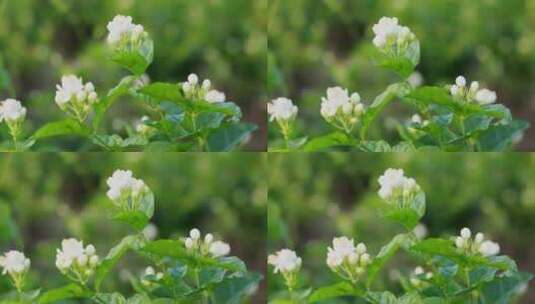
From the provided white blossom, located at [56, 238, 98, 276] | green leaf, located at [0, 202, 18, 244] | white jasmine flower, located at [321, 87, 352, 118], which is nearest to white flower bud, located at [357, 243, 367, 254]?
white jasmine flower, located at [321, 87, 352, 118]

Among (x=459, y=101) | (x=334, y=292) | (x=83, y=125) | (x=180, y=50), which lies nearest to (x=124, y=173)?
(x=83, y=125)

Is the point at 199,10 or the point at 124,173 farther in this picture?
the point at 199,10

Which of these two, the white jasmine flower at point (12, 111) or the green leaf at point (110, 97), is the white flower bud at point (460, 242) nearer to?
the green leaf at point (110, 97)

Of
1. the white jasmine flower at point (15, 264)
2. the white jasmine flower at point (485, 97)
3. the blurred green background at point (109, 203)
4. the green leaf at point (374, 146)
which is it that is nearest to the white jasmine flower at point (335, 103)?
the green leaf at point (374, 146)

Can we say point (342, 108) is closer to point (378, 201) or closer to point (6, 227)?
point (378, 201)

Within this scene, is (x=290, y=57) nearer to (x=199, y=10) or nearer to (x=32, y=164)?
(x=199, y=10)

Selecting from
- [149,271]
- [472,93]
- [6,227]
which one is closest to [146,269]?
[149,271]
